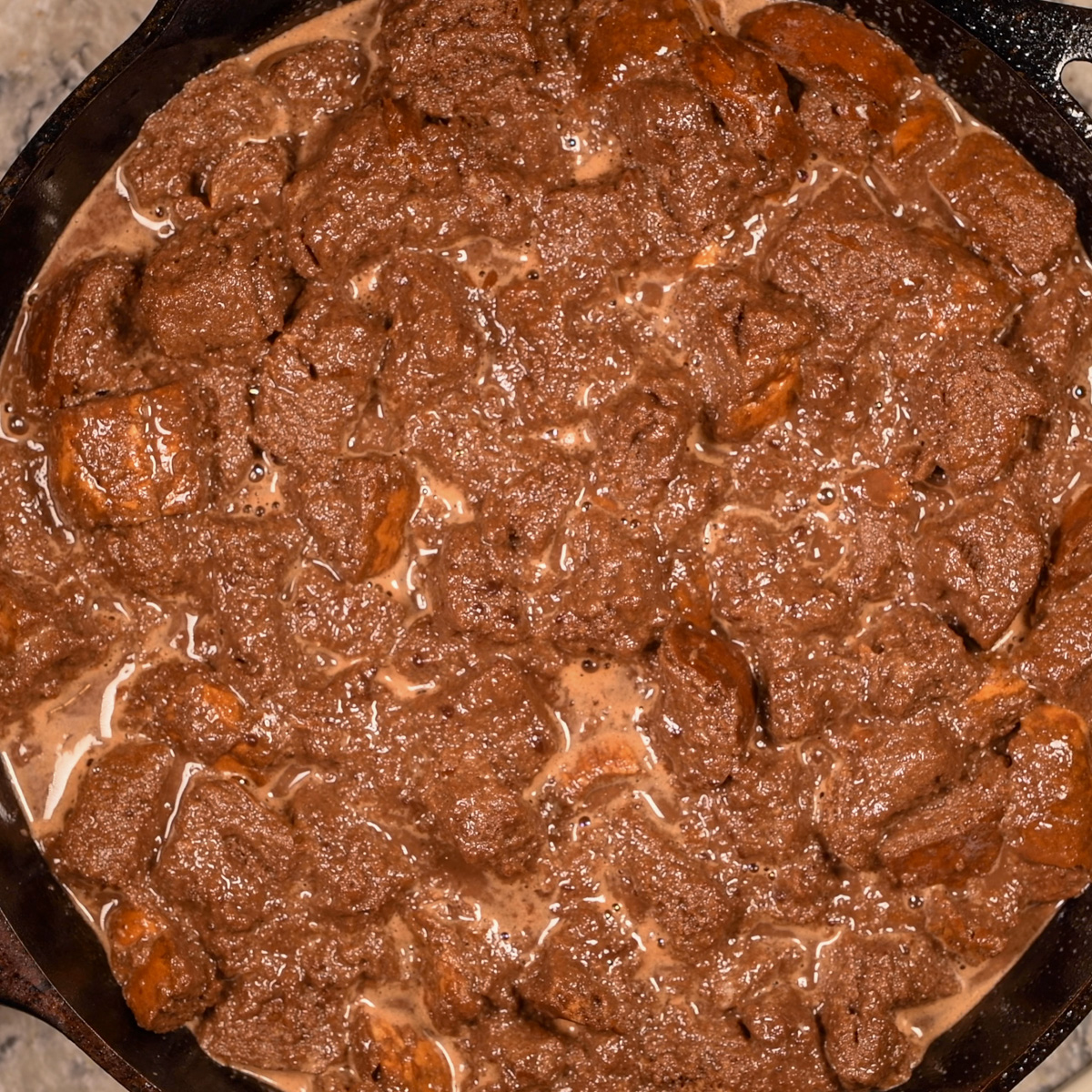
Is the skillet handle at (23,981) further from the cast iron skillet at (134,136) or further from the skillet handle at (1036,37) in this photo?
the skillet handle at (1036,37)

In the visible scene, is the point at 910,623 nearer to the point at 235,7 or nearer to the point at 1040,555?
the point at 1040,555

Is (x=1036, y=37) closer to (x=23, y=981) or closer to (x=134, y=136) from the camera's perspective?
(x=134, y=136)

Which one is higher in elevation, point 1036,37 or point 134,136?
point 134,136

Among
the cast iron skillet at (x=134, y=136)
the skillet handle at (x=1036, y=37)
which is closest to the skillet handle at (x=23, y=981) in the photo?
the cast iron skillet at (x=134, y=136)

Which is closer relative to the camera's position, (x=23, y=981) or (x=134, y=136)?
(x=23, y=981)

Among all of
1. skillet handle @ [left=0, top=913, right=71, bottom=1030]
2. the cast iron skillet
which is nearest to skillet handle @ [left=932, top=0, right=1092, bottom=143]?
the cast iron skillet

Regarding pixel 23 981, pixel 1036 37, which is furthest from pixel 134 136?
pixel 1036 37

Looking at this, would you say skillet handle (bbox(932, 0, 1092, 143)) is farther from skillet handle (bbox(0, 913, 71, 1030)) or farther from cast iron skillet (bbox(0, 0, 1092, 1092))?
skillet handle (bbox(0, 913, 71, 1030))
